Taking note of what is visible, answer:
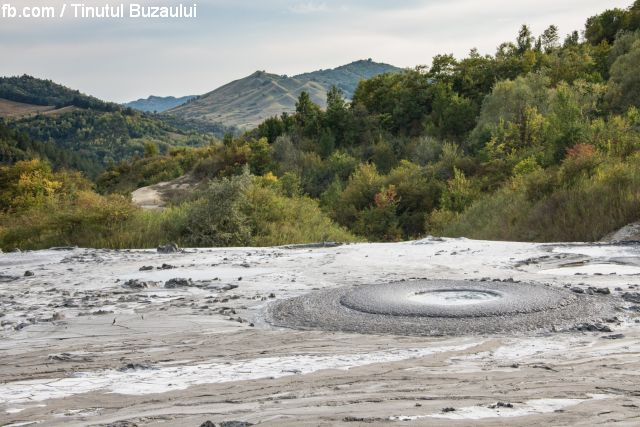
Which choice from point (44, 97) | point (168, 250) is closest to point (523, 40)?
point (168, 250)

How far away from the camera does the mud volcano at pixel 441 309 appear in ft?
23.6

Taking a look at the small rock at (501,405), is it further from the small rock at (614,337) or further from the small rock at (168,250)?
the small rock at (168,250)

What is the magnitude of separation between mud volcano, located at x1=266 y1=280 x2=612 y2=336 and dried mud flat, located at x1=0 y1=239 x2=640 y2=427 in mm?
208

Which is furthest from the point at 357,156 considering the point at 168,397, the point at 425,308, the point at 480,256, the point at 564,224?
the point at 168,397

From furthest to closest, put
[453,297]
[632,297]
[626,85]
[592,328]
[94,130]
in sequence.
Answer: [94,130], [626,85], [453,297], [632,297], [592,328]

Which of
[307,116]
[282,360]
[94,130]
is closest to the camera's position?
[282,360]

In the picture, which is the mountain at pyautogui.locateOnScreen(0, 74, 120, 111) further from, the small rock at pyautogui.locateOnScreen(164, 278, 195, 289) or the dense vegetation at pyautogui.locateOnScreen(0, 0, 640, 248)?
the small rock at pyautogui.locateOnScreen(164, 278, 195, 289)

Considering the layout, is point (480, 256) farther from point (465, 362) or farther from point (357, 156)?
point (357, 156)

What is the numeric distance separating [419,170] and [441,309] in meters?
24.9

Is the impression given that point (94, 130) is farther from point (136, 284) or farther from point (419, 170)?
point (136, 284)

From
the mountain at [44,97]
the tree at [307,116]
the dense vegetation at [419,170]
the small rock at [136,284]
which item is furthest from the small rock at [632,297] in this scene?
the mountain at [44,97]

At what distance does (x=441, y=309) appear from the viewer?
7.95 m

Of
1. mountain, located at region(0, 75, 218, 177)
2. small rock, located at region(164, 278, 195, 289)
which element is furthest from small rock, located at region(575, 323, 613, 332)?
mountain, located at region(0, 75, 218, 177)

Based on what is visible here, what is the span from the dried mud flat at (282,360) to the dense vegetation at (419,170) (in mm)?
6635
